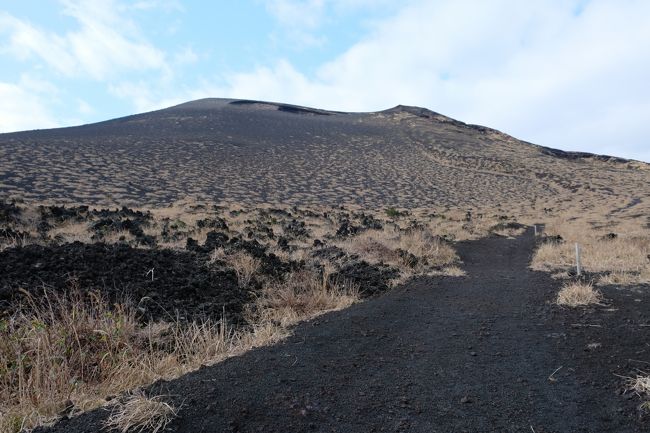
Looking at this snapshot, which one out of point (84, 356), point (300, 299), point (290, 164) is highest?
point (290, 164)

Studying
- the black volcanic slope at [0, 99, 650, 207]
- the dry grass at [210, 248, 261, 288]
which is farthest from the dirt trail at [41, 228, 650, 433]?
the black volcanic slope at [0, 99, 650, 207]

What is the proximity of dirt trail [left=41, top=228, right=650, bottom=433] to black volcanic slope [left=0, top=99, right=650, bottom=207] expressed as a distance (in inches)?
910

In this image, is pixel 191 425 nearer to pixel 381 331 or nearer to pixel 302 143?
pixel 381 331

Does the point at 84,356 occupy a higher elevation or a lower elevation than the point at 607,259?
higher

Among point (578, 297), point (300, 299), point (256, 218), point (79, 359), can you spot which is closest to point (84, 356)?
point (79, 359)

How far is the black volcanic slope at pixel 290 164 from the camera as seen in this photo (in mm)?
30830

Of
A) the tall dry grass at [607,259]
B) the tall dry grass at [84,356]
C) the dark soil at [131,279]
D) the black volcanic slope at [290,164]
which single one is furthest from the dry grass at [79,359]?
the black volcanic slope at [290,164]

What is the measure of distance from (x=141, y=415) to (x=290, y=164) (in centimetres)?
4191

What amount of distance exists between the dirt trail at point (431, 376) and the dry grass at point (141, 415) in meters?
0.09

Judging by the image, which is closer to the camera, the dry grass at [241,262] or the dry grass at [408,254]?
the dry grass at [241,262]

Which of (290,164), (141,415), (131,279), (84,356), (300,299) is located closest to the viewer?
(141,415)

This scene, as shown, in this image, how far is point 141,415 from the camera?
296 centimetres

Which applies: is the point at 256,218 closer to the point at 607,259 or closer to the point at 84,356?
the point at 607,259

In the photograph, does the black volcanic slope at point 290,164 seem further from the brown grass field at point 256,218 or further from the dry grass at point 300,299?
the dry grass at point 300,299
